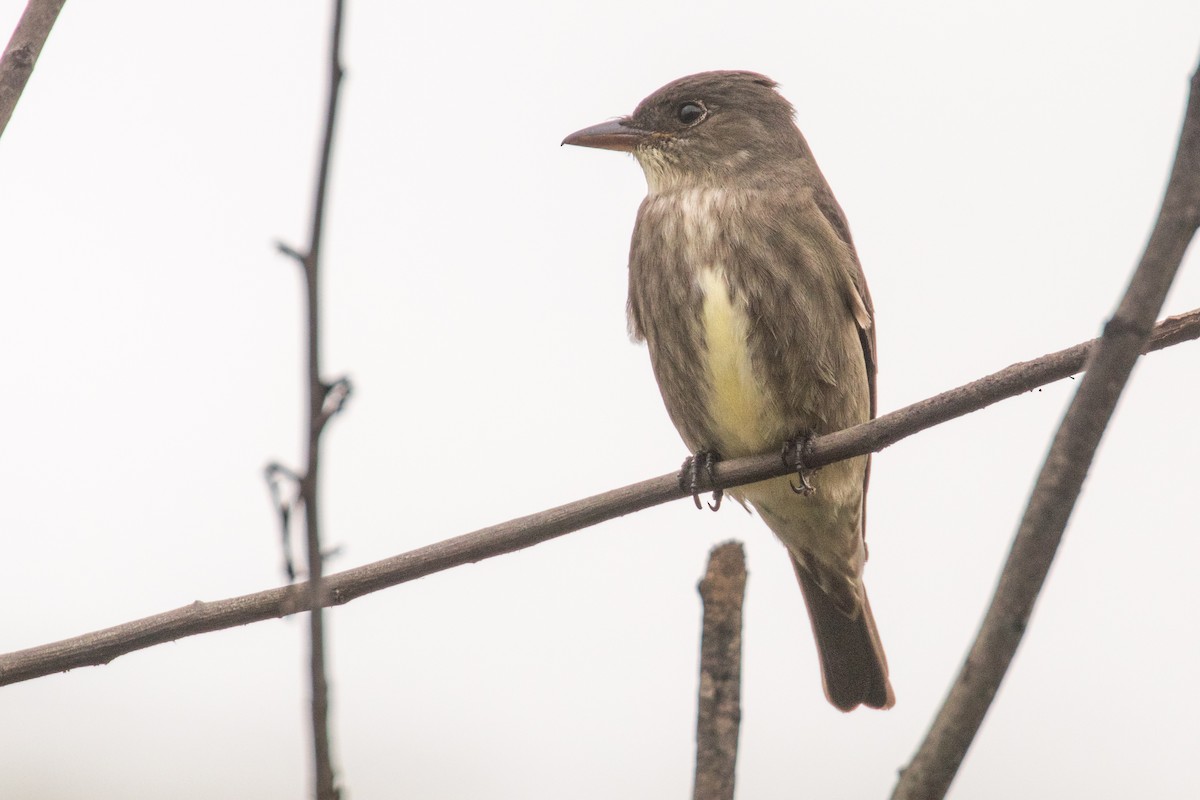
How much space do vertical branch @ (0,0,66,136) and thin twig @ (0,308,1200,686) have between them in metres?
1.00

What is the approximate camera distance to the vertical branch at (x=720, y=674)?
223 centimetres

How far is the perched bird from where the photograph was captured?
4.68m

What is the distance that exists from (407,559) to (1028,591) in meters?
1.92

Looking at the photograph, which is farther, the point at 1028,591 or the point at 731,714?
the point at 731,714

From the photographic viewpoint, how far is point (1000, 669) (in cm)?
145

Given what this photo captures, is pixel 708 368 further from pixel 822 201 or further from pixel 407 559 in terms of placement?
pixel 407 559

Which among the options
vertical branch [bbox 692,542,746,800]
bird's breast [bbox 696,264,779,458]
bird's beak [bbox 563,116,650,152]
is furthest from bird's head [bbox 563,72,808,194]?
vertical branch [bbox 692,542,746,800]

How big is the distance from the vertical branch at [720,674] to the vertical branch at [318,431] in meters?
0.95

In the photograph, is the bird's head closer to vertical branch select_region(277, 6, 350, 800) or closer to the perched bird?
the perched bird

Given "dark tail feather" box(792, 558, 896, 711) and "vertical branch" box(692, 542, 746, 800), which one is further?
"dark tail feather" box(792, 558, 896, 711)

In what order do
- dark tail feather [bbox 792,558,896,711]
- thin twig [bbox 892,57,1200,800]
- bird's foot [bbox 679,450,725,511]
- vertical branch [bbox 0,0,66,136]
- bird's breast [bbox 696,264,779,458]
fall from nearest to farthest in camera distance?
thin twig [bbox 892,57,1200,800]
vertical branch [bbox 0,0,66,136]
bird's foot [bbox 679,450,725,511]
bird's breast [bbox 696,264,779,458]
dark tail feather [bbox 792,558,896,711]

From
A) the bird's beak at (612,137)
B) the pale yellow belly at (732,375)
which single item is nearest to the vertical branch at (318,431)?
the pale yellow belly at (732,375)

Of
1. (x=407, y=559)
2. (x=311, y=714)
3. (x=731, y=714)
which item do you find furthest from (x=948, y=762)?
(x=407, y=559)

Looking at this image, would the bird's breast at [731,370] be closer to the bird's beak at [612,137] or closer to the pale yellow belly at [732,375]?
the pale yellow belly at [732,375]
